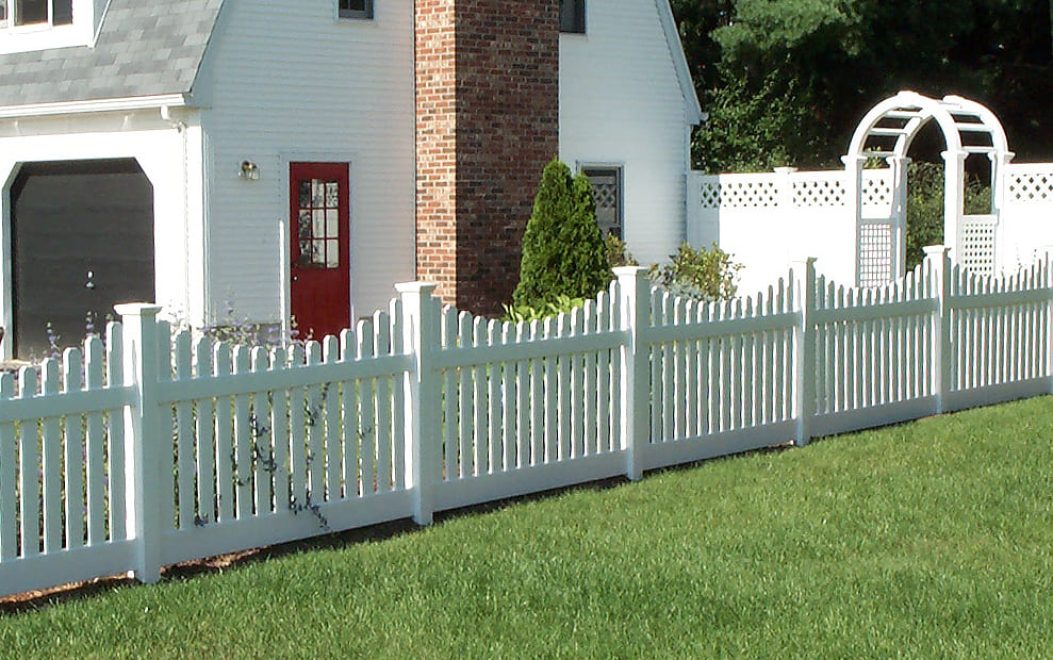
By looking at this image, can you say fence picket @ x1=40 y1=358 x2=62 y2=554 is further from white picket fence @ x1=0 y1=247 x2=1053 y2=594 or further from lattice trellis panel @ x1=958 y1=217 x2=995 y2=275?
lattice trellis panel @ x1=958 y1=217 x2=995 y2=275

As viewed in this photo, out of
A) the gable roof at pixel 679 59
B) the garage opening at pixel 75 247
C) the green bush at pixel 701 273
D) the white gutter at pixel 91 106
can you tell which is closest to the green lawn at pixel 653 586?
the white gutter at pixel 91 106

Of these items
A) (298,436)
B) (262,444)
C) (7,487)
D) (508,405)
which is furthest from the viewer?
(508,405)

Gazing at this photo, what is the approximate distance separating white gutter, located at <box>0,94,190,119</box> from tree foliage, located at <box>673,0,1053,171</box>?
44.4 feet

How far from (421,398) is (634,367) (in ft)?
6.12

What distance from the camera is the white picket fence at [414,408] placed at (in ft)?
22.6

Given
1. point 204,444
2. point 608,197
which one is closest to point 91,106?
point 608,197

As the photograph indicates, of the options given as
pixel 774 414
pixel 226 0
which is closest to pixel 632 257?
pixel 226 0

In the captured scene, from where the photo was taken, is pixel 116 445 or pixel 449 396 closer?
pixel 116 445

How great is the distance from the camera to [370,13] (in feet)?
56.4

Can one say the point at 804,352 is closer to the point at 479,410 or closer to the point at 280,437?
the point at 479,410

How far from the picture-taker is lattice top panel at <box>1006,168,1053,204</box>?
1914 centimetres

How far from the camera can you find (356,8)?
17.2 meters

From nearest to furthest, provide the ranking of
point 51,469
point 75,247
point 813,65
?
point 51,469
point 75,247
point 813,65

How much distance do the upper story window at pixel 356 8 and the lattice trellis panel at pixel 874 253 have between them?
23.0 ft
